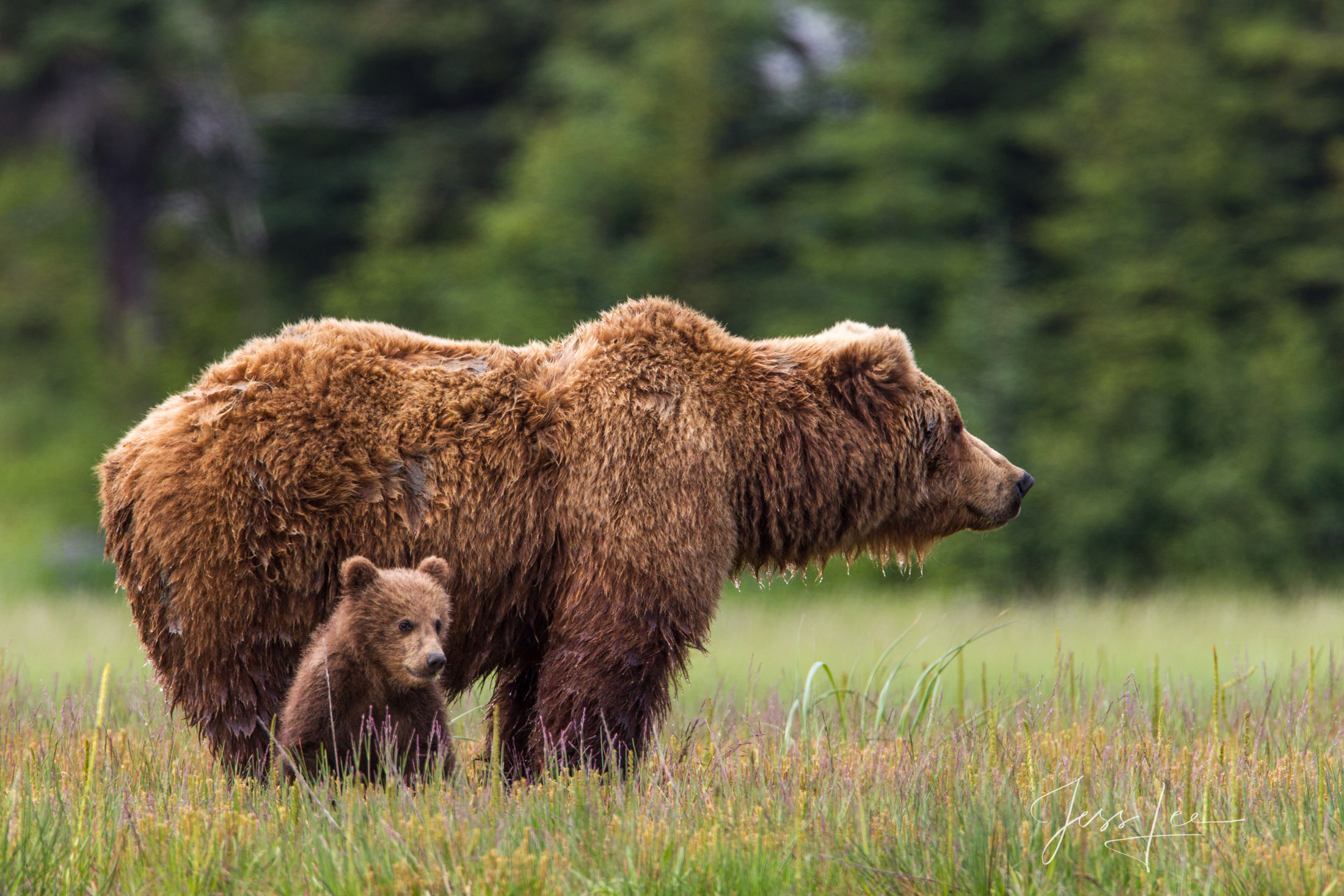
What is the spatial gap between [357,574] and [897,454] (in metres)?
2.17

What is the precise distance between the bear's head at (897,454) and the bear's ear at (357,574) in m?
1.82

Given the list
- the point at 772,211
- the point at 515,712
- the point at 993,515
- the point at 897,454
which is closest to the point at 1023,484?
the point at 993,515

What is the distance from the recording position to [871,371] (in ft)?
17.7

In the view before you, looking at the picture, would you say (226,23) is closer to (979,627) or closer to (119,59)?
(119,59)

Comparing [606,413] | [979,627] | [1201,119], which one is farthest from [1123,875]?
[1201,119]

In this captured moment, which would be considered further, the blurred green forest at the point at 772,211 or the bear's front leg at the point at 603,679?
the blurred green forest at the point at 772,211

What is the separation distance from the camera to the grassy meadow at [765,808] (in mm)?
3869

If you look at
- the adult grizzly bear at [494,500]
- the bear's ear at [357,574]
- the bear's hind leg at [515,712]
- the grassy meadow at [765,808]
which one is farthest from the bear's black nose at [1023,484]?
the bear's ear at [357,574]

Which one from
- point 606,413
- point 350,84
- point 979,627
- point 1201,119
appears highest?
point 350,84

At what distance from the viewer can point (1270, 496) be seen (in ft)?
69.7

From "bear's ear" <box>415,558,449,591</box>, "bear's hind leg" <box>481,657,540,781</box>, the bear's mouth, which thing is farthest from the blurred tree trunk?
"bear's ear" <box>415,558,449,591</box>

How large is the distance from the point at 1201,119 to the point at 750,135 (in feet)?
25.1

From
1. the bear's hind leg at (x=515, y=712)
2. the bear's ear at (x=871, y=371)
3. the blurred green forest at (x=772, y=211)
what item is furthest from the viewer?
the blurred green forest at (x=772, y=211)

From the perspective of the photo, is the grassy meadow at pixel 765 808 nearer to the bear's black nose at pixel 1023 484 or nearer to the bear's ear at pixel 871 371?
the bear's black nose at pixel 1023 484
